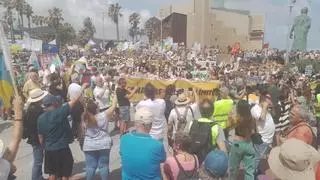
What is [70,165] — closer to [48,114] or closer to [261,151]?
[48,114]

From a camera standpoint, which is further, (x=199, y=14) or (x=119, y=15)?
(x=119, y=15)

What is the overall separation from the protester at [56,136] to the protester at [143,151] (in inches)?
76.5

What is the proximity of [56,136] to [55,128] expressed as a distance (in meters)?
0.12

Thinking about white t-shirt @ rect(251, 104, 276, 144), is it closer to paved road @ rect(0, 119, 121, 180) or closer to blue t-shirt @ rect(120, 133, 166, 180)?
paved road @ rect(0, 119, 121, 180)

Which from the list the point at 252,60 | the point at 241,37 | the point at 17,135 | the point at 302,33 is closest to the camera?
the point at 17,135

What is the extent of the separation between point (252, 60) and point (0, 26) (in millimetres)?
38932

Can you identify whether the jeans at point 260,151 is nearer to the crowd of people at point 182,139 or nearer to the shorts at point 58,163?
the crowd of people at point 182,139

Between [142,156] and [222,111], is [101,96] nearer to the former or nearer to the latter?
[222,111]

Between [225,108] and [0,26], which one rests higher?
[0,26]

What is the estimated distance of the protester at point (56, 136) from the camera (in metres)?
6.45

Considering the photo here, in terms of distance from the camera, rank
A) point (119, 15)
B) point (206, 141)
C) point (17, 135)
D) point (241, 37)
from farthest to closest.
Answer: point (119, 15)
point (241, 37)
point (206, 141)
point (17, 135)

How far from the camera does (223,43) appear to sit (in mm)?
74688

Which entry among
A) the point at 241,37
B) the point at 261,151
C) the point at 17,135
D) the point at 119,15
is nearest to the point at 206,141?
the point at 261,151

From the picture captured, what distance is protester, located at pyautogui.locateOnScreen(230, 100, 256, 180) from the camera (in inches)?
239
